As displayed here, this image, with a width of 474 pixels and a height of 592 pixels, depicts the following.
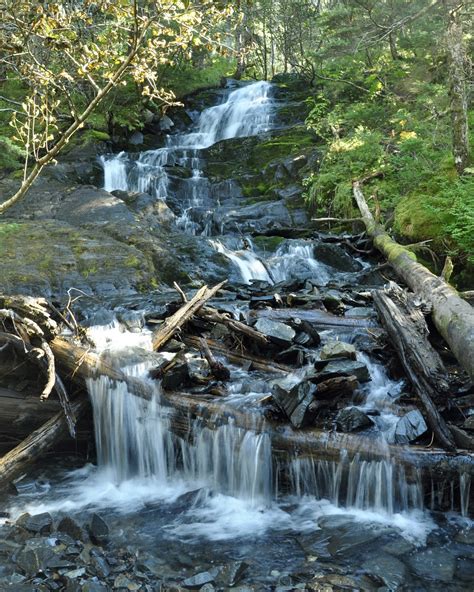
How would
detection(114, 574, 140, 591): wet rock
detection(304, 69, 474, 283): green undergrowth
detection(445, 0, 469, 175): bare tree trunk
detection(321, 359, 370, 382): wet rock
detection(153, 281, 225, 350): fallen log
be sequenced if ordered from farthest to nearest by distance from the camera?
detection(304, 69, 474, 283): green undergrowth < detection(445, 0, 469, 175): bare tree trunk < detection(153, 281, 225, 350): fallen log < detection(321, 359, 370, 382): wet rock < detection(114, 574, 140, 591): wet rock

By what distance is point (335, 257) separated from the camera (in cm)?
1365

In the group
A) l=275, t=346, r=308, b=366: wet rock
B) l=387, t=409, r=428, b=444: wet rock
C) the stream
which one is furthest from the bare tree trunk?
l=387, t=409, r=428, b=444: wet rock

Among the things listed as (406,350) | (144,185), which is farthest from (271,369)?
(144,185)

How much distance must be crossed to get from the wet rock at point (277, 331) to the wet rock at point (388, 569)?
3.22 meters

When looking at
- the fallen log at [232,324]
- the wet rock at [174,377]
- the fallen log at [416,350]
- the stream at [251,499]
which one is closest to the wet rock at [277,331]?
the fallen log at [232,324]

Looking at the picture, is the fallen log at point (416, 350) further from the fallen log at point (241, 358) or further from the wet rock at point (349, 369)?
the fallen log at point (241, 358)

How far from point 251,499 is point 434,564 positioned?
1.89 m

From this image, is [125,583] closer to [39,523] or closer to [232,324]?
[39,523]

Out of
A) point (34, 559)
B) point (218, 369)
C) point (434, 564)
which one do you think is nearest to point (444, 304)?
point (218, 369)

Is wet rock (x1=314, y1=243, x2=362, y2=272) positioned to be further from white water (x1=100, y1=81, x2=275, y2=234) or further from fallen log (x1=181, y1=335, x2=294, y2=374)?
fallen log (x1=181, y1=335, x2=294, y2=374)

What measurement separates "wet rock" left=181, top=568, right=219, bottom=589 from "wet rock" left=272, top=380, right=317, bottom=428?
5.37 feet

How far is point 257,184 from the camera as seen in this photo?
65.1 feet

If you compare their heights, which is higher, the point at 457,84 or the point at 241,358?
the point at 457,84

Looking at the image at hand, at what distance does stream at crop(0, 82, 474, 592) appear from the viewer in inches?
165
